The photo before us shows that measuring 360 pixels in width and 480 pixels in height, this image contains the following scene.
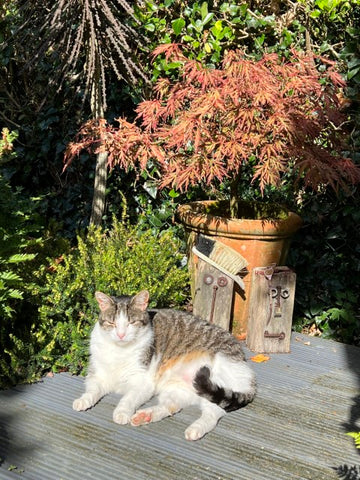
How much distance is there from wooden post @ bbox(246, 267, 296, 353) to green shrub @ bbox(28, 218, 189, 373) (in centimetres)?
59

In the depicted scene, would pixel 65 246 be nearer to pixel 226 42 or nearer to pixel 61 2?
pixel 61 2

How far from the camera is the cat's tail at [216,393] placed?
3.14 meters

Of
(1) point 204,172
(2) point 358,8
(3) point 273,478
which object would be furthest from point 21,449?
(2) point 358,8

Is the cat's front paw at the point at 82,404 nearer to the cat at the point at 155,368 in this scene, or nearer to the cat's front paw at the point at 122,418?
the cat at the point at 155,368

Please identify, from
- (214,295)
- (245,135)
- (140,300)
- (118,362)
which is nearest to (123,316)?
(140,300)

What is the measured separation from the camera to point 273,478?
2.67 meters

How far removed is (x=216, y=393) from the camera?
3145 millimetres

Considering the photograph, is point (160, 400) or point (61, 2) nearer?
point (160, 400)

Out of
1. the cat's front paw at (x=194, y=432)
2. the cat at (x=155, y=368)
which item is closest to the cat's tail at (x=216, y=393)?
the cat at (x=155, y=368)

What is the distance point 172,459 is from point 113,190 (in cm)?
348

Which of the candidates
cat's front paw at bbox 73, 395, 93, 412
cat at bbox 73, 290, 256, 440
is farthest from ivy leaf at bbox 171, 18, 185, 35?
cat's front paw at bbox 73, 395, 93, 412

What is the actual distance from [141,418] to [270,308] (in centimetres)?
147

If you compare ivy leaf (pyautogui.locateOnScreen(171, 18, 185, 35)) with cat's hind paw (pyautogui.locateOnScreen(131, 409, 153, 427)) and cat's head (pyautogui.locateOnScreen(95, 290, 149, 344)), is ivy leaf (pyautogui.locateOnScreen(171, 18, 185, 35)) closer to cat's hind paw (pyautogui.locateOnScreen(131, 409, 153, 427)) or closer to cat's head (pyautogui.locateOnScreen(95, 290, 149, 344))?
cat's head (pyautogui.locateOnScreen(95, 290, 149, 344))

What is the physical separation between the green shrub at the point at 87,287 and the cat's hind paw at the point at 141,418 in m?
0.72
